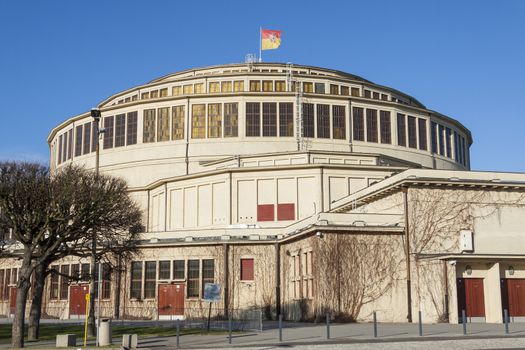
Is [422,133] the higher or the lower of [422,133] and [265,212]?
the higher

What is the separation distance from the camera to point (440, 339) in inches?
1043

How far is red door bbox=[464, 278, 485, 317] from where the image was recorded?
40812 mm

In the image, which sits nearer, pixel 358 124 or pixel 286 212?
pixel 286 212

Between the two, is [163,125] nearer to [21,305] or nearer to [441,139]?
[441,139]

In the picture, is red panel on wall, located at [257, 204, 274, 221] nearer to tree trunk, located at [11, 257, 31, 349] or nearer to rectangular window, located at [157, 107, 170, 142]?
rectangular window, located at [157, 107, 170, 142]

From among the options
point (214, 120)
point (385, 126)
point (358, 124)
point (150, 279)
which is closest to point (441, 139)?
point (385, 126)

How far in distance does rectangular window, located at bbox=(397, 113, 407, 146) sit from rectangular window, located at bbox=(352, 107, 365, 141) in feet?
13.4

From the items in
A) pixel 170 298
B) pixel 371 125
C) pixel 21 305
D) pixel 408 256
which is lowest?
pixel 170 298

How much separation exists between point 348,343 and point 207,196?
3555cm

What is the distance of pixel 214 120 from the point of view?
218 feet

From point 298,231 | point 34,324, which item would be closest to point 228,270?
point 298,231

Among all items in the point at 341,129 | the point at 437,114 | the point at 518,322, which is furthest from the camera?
the point at 437,114

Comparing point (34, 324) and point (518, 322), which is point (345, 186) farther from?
point (34, 324)

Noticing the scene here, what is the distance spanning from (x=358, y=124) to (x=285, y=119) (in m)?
7.46
